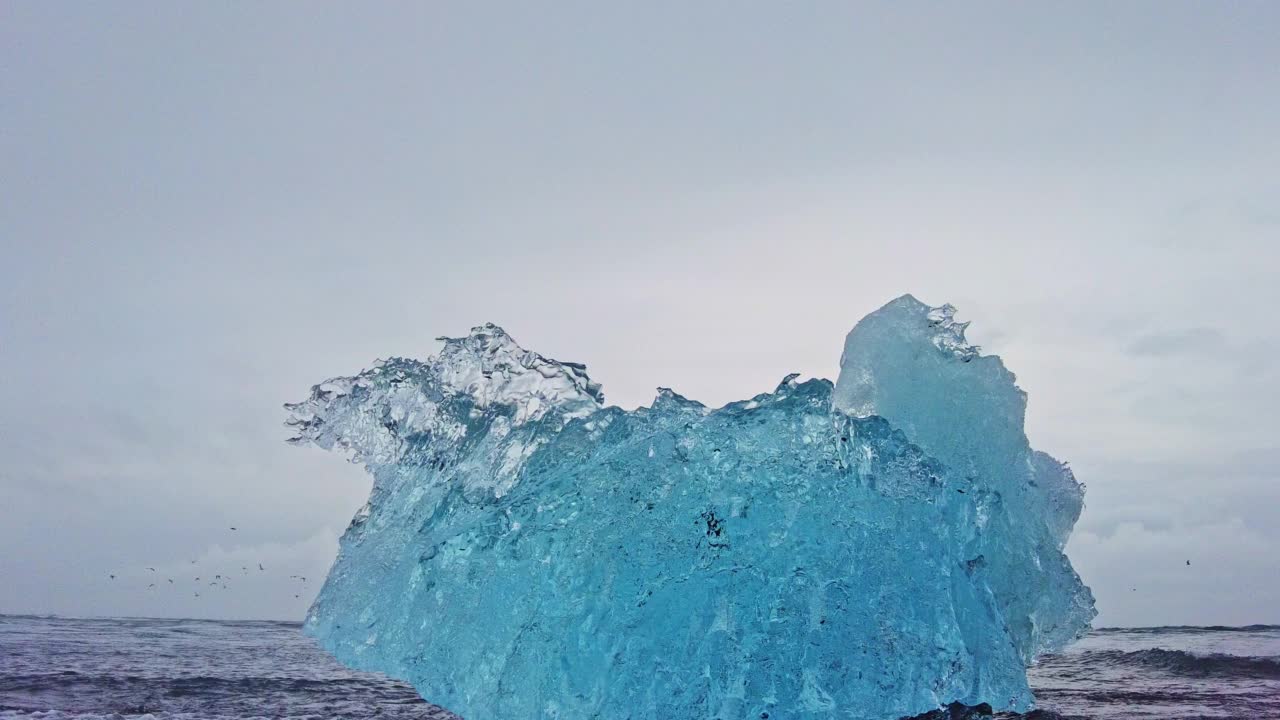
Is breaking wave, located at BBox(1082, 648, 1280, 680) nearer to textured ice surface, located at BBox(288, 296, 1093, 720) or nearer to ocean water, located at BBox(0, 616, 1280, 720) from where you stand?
ocean water, located at BBox(0, 616, 1280, 720)

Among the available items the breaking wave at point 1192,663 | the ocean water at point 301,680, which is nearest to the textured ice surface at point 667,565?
the ocean water at point 301,680

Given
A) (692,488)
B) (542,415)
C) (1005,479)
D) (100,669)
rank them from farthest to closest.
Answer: (100,669), (1005,479), (542,415), (692,488)

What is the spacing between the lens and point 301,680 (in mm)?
12469

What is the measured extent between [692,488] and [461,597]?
2.00 meters

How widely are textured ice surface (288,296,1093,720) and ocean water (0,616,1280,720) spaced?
2109 millimetres

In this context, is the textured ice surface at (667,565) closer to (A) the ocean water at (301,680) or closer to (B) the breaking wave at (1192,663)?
(A) the ocean water at (301,680)

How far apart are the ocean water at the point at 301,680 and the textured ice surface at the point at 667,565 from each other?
2.11 metres

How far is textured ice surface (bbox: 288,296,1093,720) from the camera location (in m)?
6.72

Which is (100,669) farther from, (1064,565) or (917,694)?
(1064,565)

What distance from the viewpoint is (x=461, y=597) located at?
7.42 metres

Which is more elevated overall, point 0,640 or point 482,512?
point 482,512

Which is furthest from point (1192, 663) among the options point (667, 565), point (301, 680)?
point (301, 680)

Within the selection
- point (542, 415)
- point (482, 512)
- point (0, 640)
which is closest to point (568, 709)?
point (482, 512)

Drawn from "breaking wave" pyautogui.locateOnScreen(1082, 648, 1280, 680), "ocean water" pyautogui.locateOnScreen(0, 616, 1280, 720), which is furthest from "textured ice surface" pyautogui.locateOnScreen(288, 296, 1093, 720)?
"breaking wave" pyautogui.locateOnScreen(1082, 648, 1280, 680)
